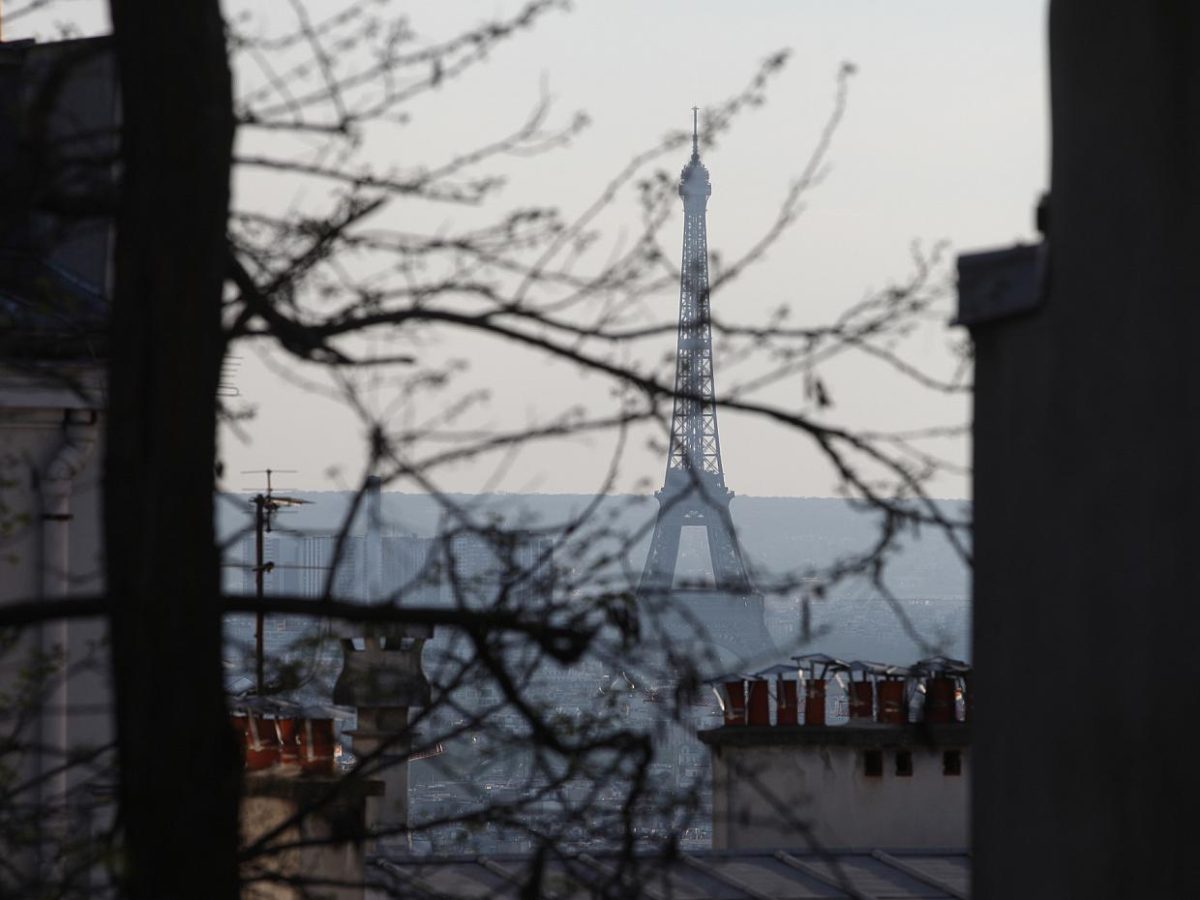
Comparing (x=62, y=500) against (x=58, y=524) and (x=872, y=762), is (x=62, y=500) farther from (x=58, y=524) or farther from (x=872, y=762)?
(x=872, y=762)

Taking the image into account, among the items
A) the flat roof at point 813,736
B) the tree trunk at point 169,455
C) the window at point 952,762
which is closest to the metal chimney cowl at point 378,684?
the tree trunk at point 169,455

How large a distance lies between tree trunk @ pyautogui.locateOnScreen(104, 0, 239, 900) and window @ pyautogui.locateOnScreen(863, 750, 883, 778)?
44.6 feet

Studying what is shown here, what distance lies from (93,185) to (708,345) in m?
1.96

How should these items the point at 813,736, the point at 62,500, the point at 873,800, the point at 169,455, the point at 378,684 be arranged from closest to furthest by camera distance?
1. the point at 169,455
2. the point at 378,684
3. the point at 62,500
4. the point at 813,736
5. the point at 873,800

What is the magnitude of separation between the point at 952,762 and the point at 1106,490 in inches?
532

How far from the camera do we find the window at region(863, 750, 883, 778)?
18.8 m

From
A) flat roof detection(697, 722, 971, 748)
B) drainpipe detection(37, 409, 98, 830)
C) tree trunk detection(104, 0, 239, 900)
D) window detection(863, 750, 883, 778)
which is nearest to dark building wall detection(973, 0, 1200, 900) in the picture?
tree trunk detection(104, 0, 239, 900)

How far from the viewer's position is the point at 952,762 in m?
18.7

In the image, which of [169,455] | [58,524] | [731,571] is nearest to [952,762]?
[58,524]

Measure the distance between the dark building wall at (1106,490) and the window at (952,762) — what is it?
41.2 feet

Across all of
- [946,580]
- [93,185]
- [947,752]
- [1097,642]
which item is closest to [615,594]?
[946,580]

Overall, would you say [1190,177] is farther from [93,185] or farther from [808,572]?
[93,185]

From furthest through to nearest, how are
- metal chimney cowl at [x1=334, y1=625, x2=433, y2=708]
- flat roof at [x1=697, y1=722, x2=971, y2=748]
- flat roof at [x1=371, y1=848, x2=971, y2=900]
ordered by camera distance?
1. flat roof at [x1=697, y1=722, x2=971, y2=748]
2. flat roof at [x1=371, y1=848, x2=971, y2=900]
3. metal chimney cowl at [x1=334, y1=625, x2=433, y2=708]

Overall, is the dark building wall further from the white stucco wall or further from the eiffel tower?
the white stucco wall
